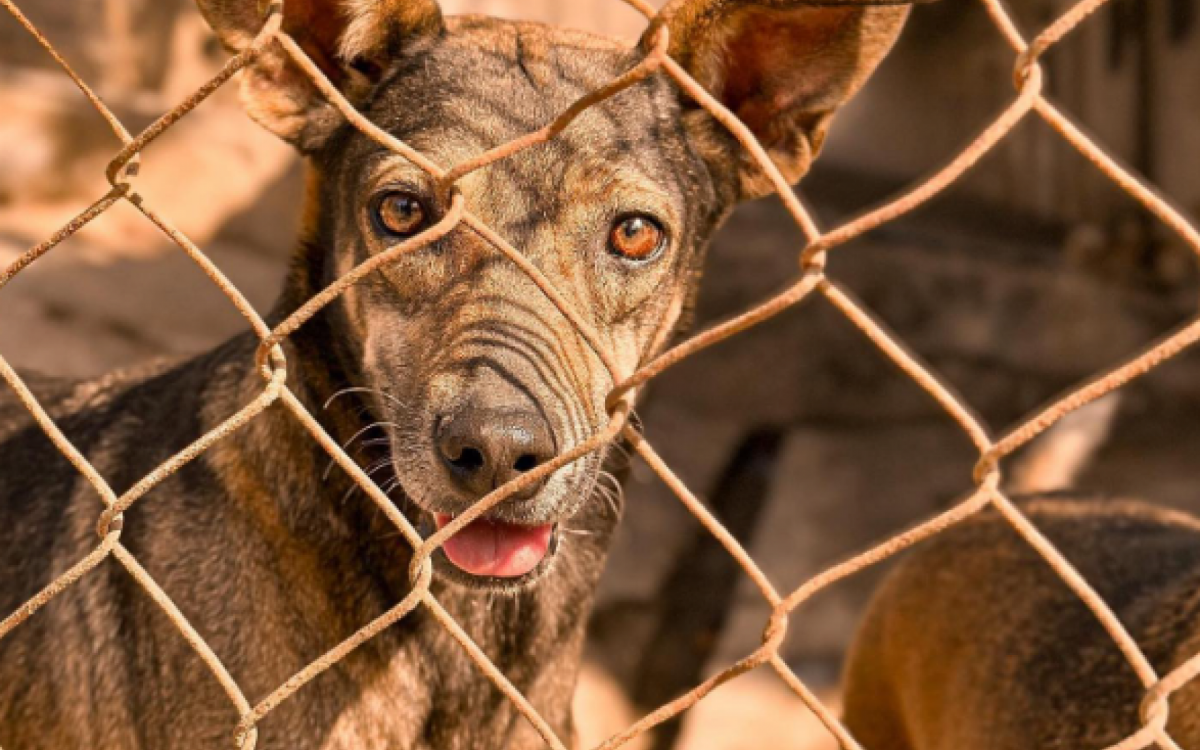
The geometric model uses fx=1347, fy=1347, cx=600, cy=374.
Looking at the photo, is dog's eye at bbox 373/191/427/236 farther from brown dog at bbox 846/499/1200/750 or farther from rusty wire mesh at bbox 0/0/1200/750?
brown dog at bbox 846/499/1200/750

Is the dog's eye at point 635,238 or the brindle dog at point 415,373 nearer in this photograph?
the brindle dog at point 415,373

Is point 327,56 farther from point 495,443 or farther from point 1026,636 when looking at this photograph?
point 1026,636

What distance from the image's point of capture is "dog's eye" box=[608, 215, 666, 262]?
242 centimetres

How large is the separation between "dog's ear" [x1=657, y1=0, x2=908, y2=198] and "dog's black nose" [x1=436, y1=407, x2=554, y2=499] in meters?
0.67

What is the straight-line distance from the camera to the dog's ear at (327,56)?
2455 millimetres

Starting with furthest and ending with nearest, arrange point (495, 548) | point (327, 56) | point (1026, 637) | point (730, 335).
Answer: point (1026, 637) < point (327, 56) < point (495, 548) < point (730, 335)

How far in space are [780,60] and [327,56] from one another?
856 millimetres

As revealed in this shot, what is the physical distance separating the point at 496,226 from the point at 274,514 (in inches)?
28.0

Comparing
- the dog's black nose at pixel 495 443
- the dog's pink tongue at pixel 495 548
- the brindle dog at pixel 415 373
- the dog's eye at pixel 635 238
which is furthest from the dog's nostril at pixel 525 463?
the dog's eye at pixel 635 238

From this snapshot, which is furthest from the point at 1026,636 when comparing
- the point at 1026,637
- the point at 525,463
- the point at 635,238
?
the point at 525,463

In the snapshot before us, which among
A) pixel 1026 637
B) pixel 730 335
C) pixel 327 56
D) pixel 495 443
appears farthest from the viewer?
pixel 1026 637

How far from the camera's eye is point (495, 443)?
6.63ft

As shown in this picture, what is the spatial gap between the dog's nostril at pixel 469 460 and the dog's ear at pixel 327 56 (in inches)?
32.6

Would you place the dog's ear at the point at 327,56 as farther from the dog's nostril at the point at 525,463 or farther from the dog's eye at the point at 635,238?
the dog's nostril at the point at 525,463
